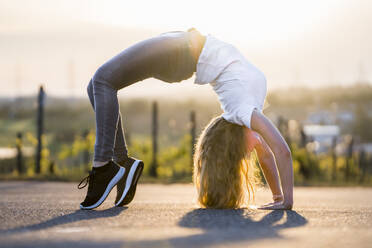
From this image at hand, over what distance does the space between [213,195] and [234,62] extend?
828 mm

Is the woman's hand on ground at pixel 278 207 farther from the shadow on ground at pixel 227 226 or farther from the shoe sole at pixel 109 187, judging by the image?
the shoe sole at pixel 109 187

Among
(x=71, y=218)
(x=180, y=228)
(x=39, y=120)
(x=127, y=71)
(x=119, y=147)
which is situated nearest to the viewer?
(x=180, y=228)

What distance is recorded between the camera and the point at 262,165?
353 centimetres

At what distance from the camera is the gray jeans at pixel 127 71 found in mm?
3178

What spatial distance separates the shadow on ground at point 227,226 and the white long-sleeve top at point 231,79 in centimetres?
59

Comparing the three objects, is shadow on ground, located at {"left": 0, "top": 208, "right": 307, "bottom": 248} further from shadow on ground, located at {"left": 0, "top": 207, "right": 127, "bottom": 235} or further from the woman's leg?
the woman's leg

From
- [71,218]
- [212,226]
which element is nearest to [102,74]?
[71,218]

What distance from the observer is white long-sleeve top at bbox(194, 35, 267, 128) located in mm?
3225

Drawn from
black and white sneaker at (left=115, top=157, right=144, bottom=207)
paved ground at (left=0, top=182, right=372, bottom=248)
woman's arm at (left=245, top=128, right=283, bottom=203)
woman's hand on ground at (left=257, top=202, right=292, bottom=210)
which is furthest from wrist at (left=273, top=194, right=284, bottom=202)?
black and white sneaker at (left=115, top=157, right=144, bottom=207)

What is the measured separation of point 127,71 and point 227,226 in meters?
1.22

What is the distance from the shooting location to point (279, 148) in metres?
3.25

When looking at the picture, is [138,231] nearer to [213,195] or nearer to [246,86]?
[213,195]

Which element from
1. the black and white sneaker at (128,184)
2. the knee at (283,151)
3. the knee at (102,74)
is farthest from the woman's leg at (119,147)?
the knee at (283,151)

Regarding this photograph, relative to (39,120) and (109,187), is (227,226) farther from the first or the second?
(39,120)
